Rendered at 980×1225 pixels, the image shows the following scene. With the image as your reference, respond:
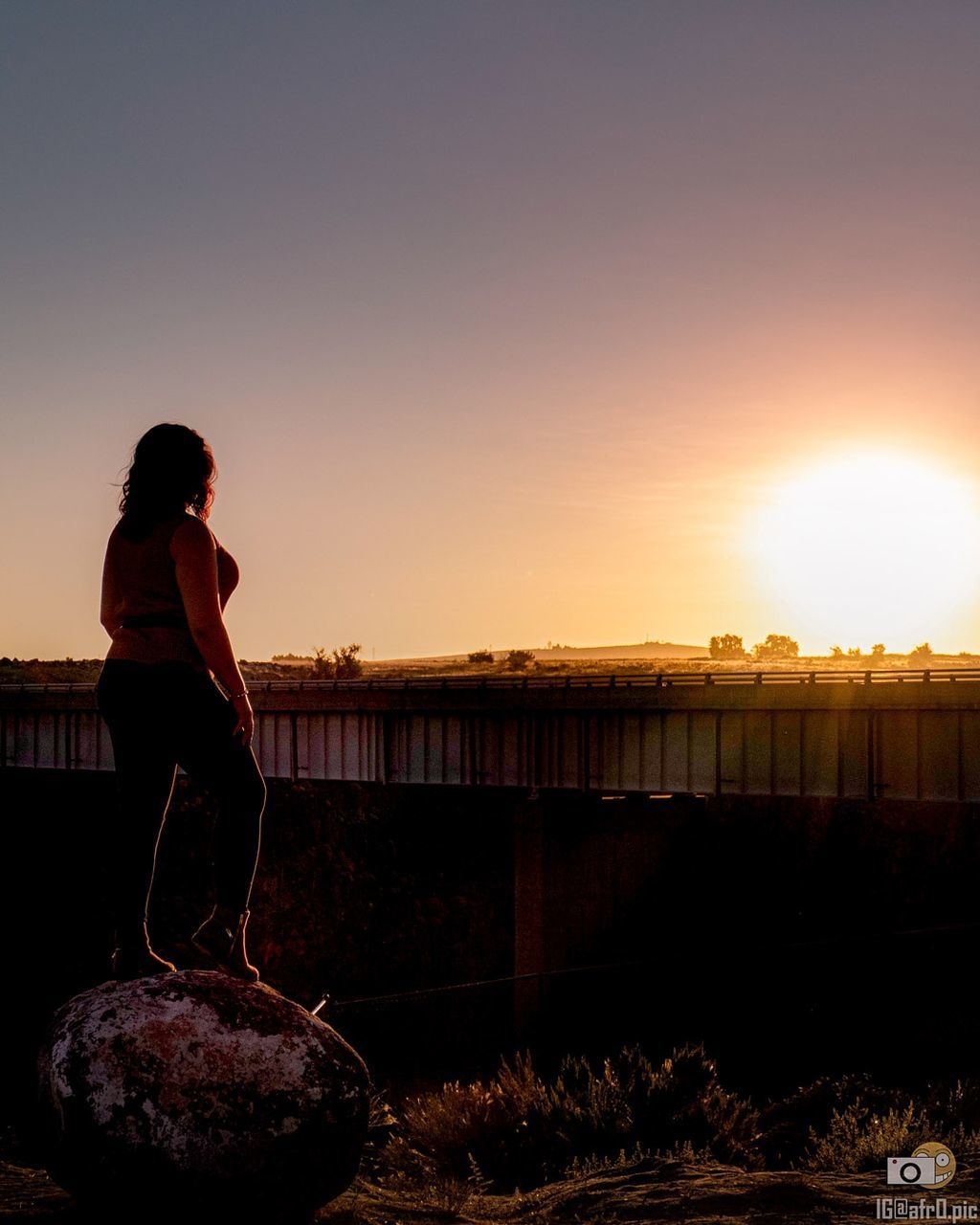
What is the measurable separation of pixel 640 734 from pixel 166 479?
26416 millimetres

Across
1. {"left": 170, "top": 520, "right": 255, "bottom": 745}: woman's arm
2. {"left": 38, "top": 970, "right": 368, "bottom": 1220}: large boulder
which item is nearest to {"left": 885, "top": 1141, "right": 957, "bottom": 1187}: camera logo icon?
{"left": 38, "top": 970, "right": 368, "bottom": 1220}: large boulder

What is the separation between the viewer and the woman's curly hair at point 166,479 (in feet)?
23.5

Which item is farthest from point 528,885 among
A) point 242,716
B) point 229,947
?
point 242,716

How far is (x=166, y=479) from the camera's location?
7184mm

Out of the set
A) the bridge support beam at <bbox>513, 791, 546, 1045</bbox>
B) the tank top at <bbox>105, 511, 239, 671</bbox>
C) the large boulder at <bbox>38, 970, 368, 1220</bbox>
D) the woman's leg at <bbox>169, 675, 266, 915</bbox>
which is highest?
the tank top at <bbox>105, 511, 239, 671</bbox>

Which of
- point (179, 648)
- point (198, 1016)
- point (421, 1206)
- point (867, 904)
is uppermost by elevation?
point (179, 648)

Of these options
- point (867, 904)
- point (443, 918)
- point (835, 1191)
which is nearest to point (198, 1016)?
point (835, 1191)

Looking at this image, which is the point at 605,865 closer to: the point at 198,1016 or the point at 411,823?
the point at 411,823

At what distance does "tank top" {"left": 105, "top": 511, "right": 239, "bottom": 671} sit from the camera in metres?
6.99

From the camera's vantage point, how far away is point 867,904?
48.2 m

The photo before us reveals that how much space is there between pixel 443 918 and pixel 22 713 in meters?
15.6

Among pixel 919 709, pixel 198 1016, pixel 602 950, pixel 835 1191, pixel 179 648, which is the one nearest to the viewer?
pixel 179 648

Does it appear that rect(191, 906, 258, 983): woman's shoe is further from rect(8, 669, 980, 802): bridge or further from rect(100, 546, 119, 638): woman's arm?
rect(8, 669, 980, 802): bridge

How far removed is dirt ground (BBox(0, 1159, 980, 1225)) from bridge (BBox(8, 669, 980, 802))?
63.8 ft
